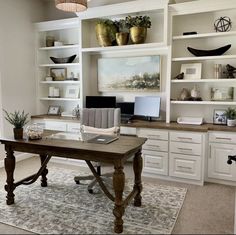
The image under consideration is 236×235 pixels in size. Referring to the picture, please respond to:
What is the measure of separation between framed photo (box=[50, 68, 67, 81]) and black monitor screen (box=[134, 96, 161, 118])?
62.5 inches

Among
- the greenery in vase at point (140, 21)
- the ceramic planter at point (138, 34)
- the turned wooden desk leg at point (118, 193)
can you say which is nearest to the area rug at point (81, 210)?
the turned wooden desk leg at point (118, 193)

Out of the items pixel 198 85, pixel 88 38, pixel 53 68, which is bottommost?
pixel 198 85

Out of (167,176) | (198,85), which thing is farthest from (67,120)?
(198,85)

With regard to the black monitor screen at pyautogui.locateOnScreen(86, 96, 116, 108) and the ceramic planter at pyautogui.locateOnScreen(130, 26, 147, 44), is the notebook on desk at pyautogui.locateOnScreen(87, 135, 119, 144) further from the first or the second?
the ceramic planter at pyautogui.locateOnScreen(130, 26, 147, 44)

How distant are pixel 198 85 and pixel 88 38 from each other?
6.80 ft

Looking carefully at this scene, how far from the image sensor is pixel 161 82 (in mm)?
4074

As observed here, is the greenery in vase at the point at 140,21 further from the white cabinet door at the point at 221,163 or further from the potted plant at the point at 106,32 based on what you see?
the white cabinet door at the point at 221,163

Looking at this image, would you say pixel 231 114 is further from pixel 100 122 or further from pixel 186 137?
pixel 100 122

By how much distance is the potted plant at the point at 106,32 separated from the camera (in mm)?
3986

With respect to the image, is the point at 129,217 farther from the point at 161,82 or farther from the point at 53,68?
the point at 53,68

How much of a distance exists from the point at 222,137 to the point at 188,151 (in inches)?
18.8

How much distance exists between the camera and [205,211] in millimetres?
2689

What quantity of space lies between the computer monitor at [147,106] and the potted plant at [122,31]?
926 mm

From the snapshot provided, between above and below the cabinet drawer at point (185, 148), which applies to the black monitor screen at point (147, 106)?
above
